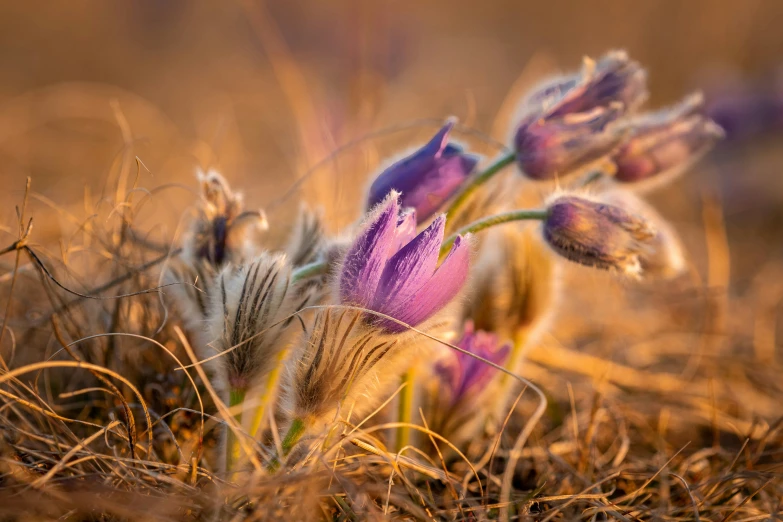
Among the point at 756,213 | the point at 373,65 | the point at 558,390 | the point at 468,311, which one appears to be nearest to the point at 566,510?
the point at 468,311

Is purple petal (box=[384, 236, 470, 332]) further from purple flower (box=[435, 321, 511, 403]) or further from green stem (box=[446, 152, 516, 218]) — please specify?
purple flower (box=[435, 321, 511, 403])

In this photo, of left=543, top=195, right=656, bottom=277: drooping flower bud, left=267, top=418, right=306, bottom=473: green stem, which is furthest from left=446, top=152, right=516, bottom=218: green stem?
left=267, top=418, right=306, bottom=473: green stem

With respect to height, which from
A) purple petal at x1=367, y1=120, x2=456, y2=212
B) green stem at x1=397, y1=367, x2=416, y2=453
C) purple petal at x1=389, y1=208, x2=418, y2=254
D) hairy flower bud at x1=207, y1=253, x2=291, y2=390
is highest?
purple petal at x1=367, y1=120, x2=456, y2=212

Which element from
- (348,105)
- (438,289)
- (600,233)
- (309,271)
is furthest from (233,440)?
(348,105)

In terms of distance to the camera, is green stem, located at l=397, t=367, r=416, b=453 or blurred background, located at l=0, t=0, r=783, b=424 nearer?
green stem, located at l=397, t=367, r=416, b=453

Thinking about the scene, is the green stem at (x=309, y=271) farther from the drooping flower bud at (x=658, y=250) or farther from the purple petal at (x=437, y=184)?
the drooping flower bud at (x=658, y=250)

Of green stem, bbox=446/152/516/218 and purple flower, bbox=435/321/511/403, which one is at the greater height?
green stem, bbox=446/152/516/218

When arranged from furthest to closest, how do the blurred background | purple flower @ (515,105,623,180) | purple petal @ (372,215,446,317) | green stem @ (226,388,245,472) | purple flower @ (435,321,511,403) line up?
the blurred background
purple flower @ (435,321,511,403)
purple flower @ (515,105,623,180)
green stem @ (226,388,245,472)
purple petal @ (372,215,446,317)

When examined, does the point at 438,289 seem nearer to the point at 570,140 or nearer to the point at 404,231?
the point at 404,231
